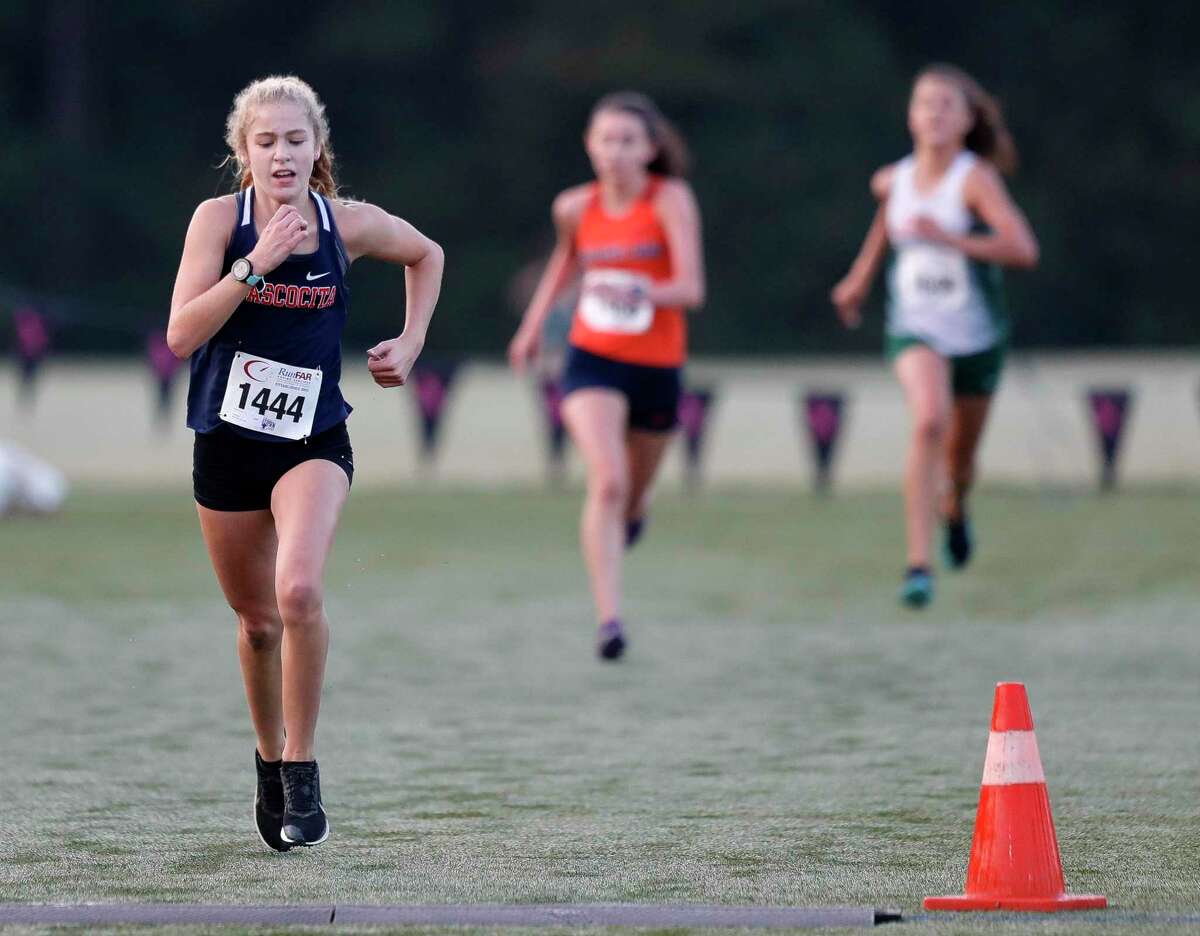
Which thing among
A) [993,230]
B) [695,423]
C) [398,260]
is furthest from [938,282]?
[695,423]

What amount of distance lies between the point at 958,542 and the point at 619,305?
2339mm

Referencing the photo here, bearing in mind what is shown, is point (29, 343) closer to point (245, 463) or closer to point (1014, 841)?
point (245, 463)

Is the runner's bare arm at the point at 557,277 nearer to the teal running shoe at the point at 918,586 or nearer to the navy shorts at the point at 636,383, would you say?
the navy shorts at the point at 636,383

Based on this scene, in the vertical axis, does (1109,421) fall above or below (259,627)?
above

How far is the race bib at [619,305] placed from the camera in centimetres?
792

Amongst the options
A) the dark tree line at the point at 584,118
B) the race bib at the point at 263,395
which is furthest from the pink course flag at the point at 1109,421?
the dark tree line at the point at 584,118

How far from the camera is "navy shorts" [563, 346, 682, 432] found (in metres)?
7.98

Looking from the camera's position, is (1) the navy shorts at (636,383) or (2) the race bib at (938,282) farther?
(2) the race bib at (938,282)

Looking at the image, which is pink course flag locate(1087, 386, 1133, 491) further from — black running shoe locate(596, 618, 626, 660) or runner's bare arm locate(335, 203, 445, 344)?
runner's bare arm locate(335, 203, 445, 344)

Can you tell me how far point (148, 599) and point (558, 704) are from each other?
3.50 meters

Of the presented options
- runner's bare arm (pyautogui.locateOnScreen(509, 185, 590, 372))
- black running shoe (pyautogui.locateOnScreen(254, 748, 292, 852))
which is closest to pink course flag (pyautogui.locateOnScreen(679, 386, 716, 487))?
runner's bare arm (pyautogui.locateOnScreen(509, 185, 590, 372))

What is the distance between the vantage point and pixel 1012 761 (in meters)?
4.07

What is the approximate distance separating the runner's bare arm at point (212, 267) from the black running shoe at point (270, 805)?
2.73 feet

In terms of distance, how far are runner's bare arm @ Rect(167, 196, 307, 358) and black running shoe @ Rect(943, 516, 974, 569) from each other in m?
5.42
